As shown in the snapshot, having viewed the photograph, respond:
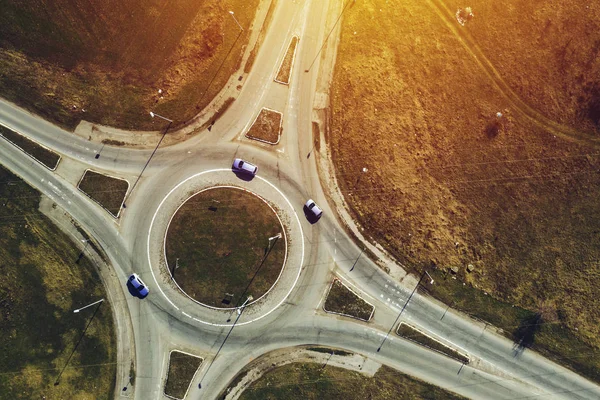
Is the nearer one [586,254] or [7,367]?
[7,367]

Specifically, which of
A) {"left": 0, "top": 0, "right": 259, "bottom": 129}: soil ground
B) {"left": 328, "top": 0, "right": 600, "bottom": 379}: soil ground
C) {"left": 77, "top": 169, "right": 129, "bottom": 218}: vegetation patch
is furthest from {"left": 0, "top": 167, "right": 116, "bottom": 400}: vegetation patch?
{"left": 328, "top": 0, "right": 600, "bottom": 379}: soil ground

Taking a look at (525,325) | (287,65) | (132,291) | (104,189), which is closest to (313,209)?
(287,65)

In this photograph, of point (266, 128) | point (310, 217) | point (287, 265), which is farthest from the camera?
point (266, 128)

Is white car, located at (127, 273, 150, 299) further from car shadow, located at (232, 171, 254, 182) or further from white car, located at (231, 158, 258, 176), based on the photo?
white car, located at (231, 158, 258, 176)

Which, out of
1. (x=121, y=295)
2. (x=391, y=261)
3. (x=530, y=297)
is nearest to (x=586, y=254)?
(x=530, y=297)

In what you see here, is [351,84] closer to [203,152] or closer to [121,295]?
[203,152]

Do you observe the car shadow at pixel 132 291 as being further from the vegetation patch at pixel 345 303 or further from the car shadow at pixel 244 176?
the vegetation patch at pixel 345 303

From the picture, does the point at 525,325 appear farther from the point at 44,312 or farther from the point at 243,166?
the point at 44,312
